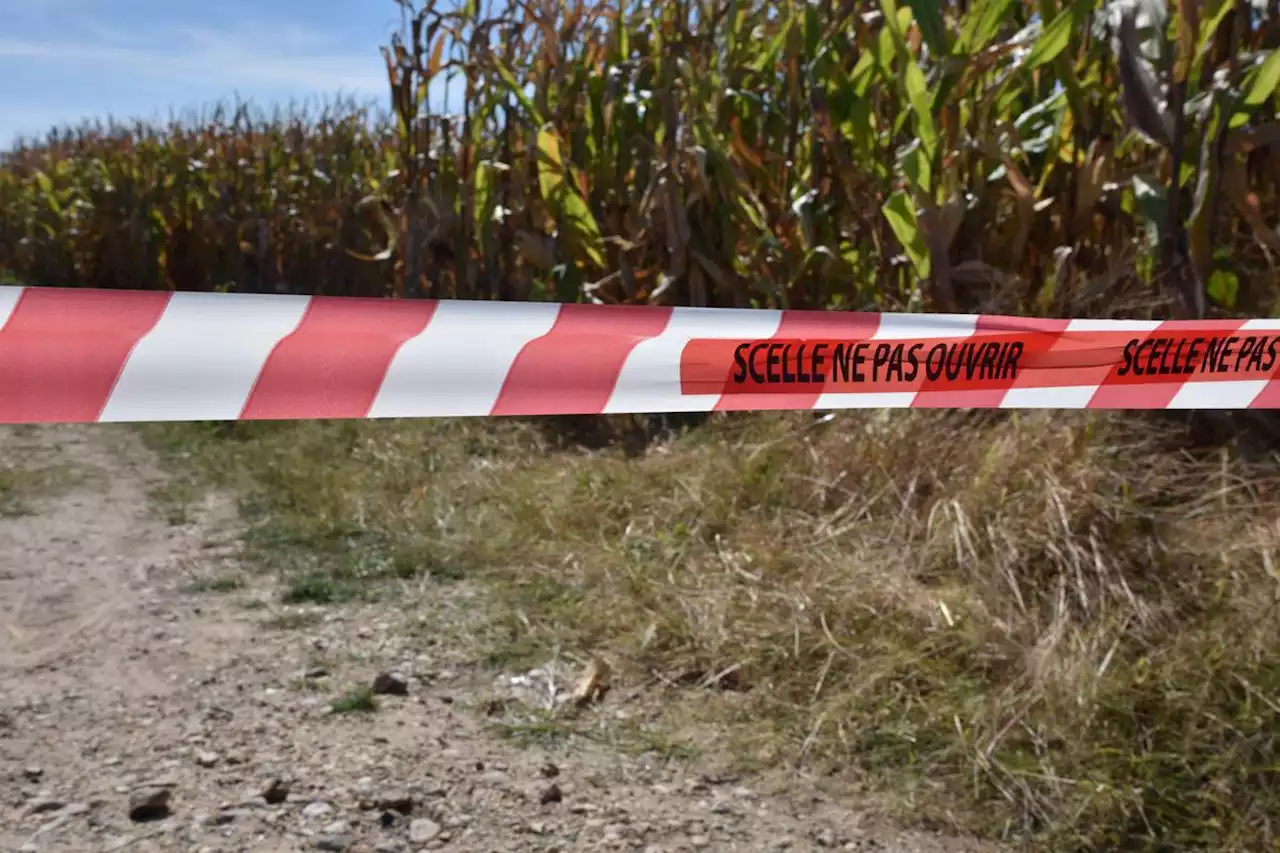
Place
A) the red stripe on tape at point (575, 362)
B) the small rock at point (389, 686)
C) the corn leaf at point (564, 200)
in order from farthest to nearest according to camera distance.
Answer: the corn leaf at point (564, 200)
the small rock at point (389, 686)
the red stripe on tape at point (575, 362)

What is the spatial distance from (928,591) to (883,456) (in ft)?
2.24

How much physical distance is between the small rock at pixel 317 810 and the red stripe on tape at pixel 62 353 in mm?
878

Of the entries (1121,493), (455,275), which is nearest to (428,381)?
(1121,493)

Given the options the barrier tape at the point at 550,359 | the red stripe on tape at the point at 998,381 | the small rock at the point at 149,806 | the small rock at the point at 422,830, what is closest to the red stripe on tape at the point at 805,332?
the barrier tape at the point at 550,359

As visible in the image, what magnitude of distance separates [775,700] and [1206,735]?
2.92 feet

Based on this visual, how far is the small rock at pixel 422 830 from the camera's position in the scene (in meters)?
2.41

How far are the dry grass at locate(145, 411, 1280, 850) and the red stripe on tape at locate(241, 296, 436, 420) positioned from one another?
114 centimetres

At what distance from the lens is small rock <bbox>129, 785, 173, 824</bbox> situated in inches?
96.2

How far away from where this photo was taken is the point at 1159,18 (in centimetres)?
360

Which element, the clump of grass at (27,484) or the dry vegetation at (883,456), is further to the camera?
the clump of grass at (27,484)

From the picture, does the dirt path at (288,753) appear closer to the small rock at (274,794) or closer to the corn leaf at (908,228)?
the small rock at (274,794)

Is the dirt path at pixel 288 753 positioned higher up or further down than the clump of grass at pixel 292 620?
higher up

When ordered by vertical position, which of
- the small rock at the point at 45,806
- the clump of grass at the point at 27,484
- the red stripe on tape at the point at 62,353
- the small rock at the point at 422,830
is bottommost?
the clump of grass at the point at 27,484

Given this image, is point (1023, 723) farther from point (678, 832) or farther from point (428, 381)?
point (428, 381)
